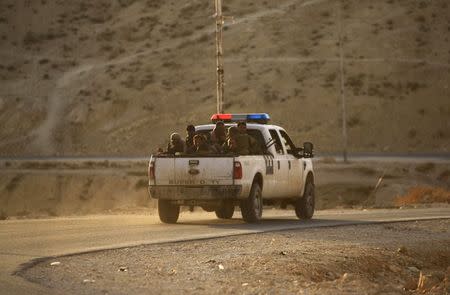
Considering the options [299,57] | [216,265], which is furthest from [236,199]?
[299,57]

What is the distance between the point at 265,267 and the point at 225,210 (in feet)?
33.5

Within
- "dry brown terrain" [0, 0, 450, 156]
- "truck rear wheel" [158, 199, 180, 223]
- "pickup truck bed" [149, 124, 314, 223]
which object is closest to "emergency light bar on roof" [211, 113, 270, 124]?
"pickup truck bed" [149, 124, 314, 223]

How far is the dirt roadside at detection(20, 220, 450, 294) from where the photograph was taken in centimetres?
1199

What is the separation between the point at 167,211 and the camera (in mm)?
22969

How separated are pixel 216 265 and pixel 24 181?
4335cm

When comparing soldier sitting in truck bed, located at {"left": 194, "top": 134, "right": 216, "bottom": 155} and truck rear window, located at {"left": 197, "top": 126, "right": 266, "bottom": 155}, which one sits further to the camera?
truck rear window, located at {"left": 197, "top": 126, "right": 266, "bottom": 155}

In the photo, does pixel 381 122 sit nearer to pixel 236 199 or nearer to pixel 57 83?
pixel 57 83

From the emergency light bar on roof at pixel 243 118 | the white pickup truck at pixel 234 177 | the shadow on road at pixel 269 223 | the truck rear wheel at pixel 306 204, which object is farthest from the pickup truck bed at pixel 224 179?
the truck rear wheel at pixel 306 204

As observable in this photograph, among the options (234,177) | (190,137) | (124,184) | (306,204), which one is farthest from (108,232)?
(124,184)

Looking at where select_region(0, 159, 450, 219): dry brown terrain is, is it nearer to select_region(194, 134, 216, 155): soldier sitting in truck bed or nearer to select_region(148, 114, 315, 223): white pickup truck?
select_region(148, 114, 315, 223): white pickup truck

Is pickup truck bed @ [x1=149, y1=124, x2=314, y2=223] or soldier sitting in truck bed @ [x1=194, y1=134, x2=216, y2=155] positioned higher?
soldier sitting in truck bed @ [x1=194, y1=134, x2=216, y2=155]

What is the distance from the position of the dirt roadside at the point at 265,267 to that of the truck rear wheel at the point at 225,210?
2.96 m

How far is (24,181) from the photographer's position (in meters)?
56.2

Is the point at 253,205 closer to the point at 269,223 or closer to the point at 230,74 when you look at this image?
the point at 269,223
